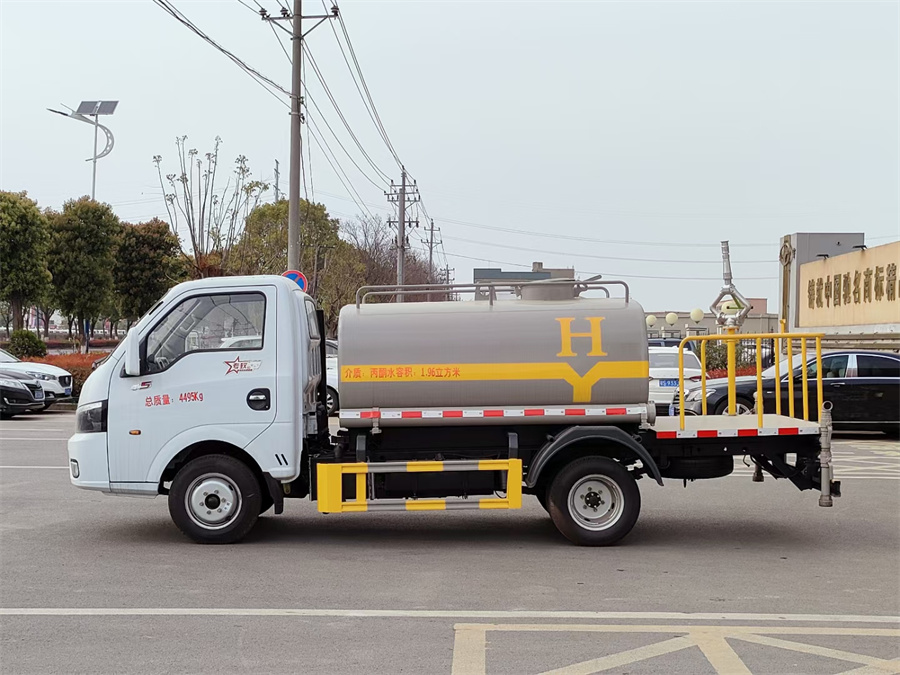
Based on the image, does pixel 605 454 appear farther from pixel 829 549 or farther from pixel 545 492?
pixel 829 549

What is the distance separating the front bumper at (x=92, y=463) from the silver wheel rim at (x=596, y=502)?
3.92 m

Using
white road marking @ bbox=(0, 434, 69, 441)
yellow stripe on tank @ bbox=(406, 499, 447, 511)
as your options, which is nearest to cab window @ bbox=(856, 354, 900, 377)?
yellow stripe on tank @ bbox=(406, 499, 447, 511)

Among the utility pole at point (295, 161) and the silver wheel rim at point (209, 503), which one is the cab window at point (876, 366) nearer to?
the utility pole at point (295, 161)

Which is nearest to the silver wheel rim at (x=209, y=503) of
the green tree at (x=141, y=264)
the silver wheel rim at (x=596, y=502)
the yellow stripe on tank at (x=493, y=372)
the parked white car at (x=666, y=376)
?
the yellow stripe on tank at (x=493, y=372)

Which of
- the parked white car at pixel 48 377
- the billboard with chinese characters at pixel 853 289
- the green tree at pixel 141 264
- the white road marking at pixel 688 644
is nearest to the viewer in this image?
the white road marking at pixel 688 644

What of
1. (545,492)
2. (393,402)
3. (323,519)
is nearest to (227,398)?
(393,402)

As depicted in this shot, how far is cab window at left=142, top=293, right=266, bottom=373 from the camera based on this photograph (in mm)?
8172

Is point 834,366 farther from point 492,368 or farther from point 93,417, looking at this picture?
point 93,417

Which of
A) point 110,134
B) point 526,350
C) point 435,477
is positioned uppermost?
point 110,134

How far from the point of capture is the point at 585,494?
324 inches

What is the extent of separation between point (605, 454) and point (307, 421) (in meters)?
2.61

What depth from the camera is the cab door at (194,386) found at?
8109 millimetres

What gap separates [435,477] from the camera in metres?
8.36

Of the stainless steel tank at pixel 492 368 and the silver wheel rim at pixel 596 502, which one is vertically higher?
the stainless steel tank at pixel 492 368
